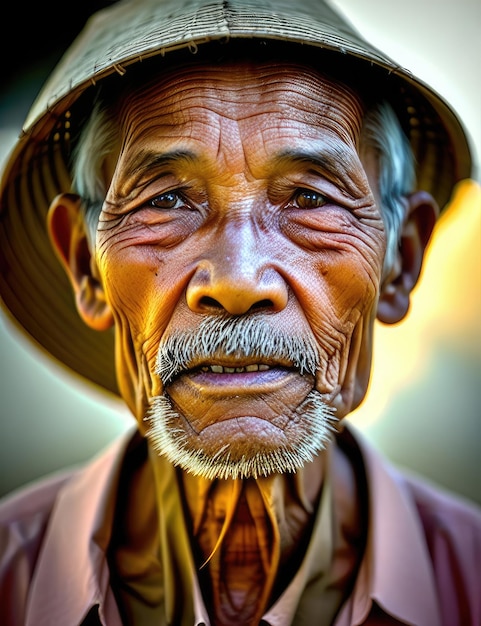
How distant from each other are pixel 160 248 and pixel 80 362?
2.56ft

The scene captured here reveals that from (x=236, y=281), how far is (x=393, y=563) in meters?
0.87

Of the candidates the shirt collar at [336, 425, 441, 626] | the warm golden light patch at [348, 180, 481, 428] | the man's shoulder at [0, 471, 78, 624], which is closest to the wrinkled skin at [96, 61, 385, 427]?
the shirt collar at [336, 425, 441, 626]

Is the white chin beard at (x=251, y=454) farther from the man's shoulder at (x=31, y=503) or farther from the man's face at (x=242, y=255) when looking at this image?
the man's shoulder at (x=31, y=503)

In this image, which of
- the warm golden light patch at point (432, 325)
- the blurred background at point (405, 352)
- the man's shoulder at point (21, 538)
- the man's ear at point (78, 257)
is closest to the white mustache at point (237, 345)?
the man's ear at point (78, 257)

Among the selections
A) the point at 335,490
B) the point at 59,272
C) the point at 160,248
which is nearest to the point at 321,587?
the point at 335,490

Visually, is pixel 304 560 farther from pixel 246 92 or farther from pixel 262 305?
pixel 246 92

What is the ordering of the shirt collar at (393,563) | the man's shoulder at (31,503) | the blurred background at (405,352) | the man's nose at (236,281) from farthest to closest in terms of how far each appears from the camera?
the blurred background at (405,352)
the man's shoulder at (31,503)
the shirt collar at (393,563)
the man's nose at (236,281)

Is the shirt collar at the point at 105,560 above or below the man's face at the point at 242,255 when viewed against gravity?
below

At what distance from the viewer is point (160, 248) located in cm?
153

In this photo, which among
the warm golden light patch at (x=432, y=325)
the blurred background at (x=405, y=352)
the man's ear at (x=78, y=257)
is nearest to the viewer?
the man's ear at (x=78, y=257)

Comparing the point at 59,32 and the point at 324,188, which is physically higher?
the point at 59,32

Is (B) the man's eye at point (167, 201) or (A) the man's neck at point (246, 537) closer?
(B) the man's eye at point (167, 201)

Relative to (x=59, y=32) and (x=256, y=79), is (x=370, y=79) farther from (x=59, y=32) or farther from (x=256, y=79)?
(x=59, y=32)

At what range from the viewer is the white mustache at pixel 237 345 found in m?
1.39
